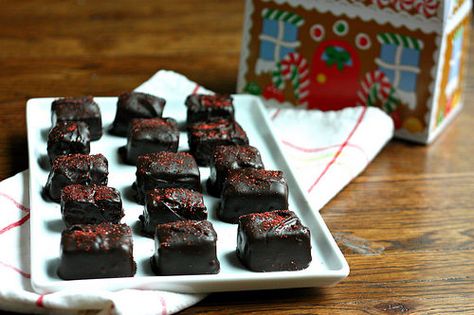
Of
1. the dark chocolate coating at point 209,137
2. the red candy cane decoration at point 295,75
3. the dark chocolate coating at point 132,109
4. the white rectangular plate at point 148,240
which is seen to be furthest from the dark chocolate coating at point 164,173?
the red candy cane decoration at point 295,75

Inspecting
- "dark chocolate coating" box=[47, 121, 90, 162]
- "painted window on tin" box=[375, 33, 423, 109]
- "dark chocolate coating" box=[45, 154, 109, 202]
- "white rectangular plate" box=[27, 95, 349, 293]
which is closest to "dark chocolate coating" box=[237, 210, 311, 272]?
"white rectangular plate" box=[27, 95, 349, 293]

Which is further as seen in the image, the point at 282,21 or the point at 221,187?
the point at 282,21

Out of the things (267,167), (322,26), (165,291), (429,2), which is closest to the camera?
(165,291)

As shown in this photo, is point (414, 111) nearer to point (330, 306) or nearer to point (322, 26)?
point (322, 26)

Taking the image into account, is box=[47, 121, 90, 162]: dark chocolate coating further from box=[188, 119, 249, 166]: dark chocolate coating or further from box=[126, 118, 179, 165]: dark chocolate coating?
box=[188, 119, 249, 166]: dark chocolate coating

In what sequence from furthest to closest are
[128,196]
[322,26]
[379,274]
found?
[322,26], [128,196], [379,274]

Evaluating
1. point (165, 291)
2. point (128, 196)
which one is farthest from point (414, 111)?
point (165, 291)
